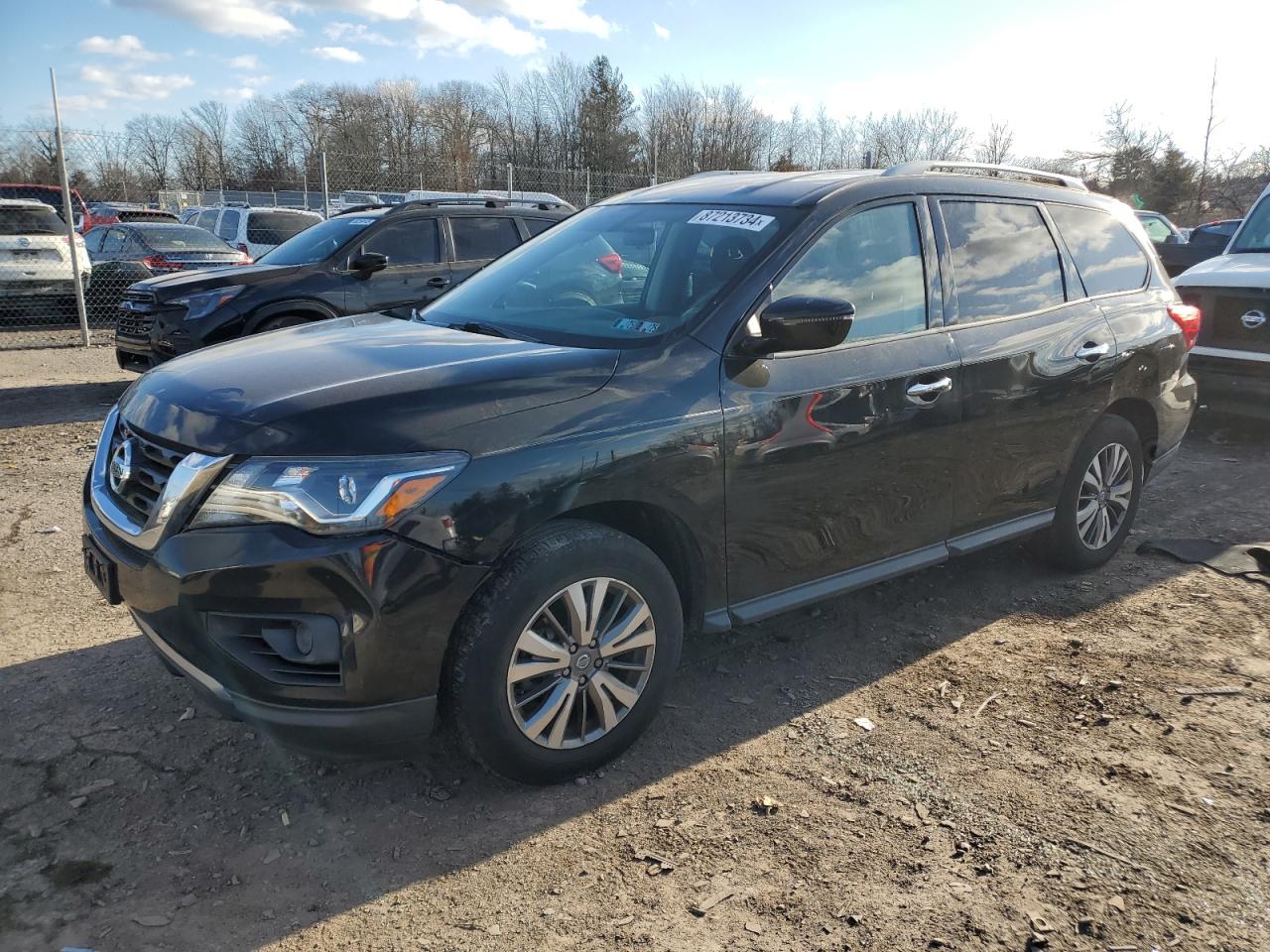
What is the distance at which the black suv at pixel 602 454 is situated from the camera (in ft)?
Answer: 8.32

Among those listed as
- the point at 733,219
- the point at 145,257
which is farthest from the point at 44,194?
the point at 733,219

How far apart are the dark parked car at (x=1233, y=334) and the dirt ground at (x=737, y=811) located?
4.07 m

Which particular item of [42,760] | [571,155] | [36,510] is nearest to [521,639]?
[42,760]

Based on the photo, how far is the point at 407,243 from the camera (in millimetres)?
8859

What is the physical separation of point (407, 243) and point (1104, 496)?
256 inches

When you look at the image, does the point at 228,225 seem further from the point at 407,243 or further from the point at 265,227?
the point at 407,243

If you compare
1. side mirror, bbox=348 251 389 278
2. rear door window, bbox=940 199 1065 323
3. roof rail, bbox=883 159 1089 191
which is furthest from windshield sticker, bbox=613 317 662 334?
side mirror, bbox=348 251 389 278

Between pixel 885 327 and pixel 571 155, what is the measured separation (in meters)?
53.4

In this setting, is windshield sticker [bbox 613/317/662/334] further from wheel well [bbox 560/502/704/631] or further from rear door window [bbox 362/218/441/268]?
rear door window [bbox 362/218/441/268]

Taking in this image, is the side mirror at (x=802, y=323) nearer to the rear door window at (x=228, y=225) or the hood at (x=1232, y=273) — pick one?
the hood at (x=1232, y=273)

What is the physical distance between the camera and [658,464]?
2.96 m

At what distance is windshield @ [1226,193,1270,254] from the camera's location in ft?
28.0

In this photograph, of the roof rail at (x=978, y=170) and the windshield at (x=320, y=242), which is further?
the windshield at (x=320, y=242)

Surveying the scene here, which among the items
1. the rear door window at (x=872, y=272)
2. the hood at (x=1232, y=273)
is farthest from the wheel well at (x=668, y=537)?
the hood at (x=1232, y=273)
